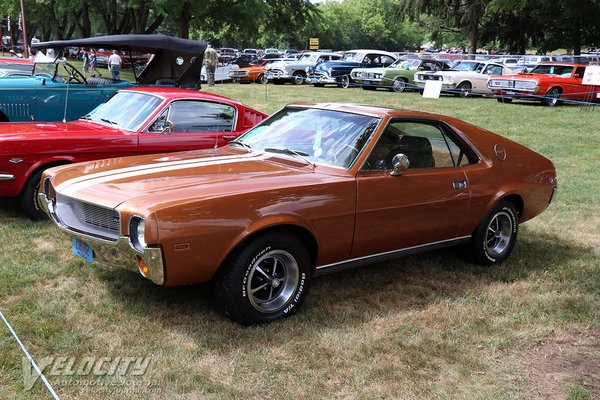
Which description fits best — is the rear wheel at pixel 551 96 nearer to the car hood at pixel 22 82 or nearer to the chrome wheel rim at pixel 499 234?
the chrome wheel rim at pixel 499 234

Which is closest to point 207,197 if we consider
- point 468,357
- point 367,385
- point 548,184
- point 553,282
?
point 367,385

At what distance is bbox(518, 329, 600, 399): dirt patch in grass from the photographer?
11.9 feet

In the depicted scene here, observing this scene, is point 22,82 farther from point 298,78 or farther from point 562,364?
point 298,78

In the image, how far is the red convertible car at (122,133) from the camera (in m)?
6.18

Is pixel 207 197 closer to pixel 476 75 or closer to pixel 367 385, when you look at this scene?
pixel 367 385

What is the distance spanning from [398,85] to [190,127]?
56.9 ft

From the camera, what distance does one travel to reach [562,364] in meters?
3.92

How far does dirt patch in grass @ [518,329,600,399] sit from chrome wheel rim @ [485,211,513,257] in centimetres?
144

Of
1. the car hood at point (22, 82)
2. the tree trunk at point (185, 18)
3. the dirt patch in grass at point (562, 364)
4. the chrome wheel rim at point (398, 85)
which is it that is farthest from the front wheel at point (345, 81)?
the dirt patch in grass at point (562, 364)

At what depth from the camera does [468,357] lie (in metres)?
3.92

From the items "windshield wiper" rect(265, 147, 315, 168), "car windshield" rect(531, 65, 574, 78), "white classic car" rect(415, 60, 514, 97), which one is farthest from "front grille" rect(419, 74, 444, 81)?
"windshield wiper" rect(265, 147, 315, 168)

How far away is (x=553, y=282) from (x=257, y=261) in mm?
2847

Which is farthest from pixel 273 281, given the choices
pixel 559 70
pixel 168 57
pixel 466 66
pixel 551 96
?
pixel 466 66

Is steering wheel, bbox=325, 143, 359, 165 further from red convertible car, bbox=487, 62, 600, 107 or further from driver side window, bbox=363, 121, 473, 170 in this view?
red convertible car, bbox=487, 62, 600, 107
